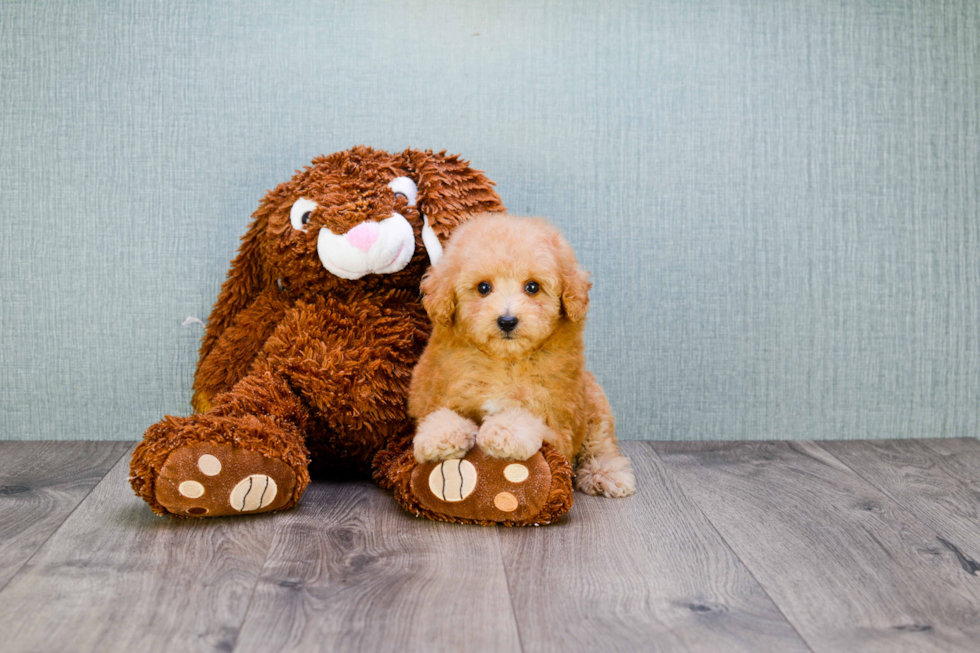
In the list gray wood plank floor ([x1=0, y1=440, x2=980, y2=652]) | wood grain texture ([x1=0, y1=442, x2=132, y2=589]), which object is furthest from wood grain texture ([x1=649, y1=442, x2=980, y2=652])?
wood grain texture ([x1=0, y1=442, x2=132, y2=589])

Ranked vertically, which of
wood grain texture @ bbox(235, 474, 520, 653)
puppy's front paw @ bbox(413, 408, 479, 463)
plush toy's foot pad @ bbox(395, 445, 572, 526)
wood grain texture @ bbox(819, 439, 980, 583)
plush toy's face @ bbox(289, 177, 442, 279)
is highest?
plush toy's face @ bbox(289, 177, 442, 279)

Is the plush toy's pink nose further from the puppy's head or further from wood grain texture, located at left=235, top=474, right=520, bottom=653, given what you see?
wood grain texture, located at left=235, top=474, right=520, bottom=653

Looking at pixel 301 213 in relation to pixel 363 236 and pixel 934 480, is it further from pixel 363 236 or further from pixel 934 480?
pixel 934 480

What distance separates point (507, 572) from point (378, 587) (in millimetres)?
151

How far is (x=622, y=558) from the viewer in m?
1.03

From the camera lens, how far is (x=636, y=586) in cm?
95

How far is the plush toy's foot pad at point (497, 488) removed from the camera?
1.10 meters

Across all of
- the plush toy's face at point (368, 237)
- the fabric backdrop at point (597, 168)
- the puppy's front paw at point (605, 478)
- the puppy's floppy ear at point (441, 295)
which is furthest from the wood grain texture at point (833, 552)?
the plush toy's face at point (368, 237)

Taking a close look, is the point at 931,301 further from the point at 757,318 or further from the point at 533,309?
the point at 533,309

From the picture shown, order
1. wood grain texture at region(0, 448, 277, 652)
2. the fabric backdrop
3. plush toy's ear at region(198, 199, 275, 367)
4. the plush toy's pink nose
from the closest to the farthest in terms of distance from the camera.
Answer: wood grain texture at region(0, 448, 277, 652) → the plush toy's pink nose → plush toy's ear at region(198, 199, 275, 367) → the fabric backdrop

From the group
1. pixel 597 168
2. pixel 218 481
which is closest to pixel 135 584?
pixel 218 481

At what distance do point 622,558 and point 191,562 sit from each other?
0.52 m

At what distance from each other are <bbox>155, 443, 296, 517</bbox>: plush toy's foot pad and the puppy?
20 cm

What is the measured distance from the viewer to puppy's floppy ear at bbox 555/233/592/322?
1.12 m
